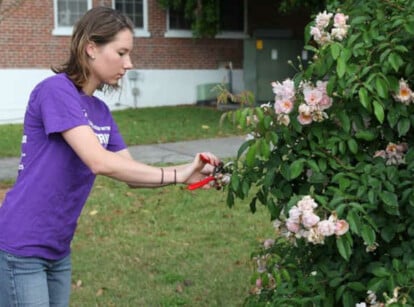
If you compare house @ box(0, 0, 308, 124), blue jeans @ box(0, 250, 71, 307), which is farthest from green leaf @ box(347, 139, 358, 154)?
house @ box(0, 0, 308, 124)

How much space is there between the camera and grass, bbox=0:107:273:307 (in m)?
4.74

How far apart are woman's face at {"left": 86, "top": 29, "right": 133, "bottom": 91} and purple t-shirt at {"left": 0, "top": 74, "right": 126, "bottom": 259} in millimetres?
113

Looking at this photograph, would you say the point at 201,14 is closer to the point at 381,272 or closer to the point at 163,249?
the point at 163,249

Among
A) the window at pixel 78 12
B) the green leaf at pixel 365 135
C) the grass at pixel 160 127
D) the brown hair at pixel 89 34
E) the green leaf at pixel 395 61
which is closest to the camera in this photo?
the green leaf at pixel 395 61

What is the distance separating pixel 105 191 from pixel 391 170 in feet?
18.7

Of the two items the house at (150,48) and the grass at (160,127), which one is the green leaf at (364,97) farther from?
the house at (150,48)

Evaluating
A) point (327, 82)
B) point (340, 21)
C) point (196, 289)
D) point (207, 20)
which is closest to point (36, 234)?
point (327, 82)

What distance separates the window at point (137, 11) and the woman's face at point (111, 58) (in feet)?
48.0

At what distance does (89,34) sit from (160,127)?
10813 millimetres

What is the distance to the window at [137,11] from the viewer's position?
55.6 ft

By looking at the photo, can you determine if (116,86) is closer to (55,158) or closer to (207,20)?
(55,158)

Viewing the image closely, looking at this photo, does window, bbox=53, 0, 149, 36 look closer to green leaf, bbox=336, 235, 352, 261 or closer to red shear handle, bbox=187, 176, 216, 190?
red shear handle, bbox=187, 176, 216, 190

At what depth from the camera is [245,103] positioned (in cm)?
269

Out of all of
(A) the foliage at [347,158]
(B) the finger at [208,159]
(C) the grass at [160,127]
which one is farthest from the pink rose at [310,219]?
(C) the grass at [160,127]
